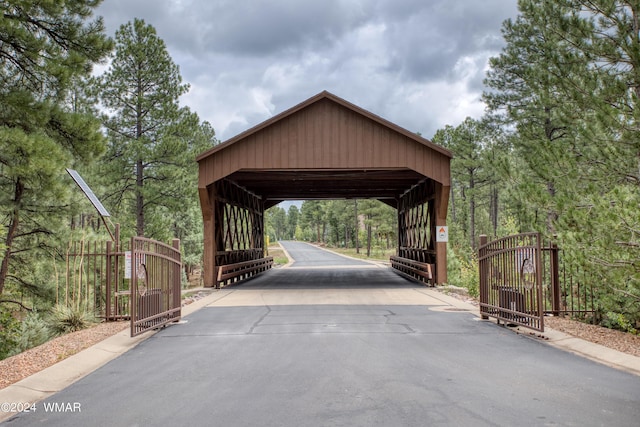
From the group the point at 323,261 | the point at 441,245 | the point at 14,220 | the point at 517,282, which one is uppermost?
the point at 14,220

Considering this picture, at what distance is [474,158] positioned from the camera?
3600cm

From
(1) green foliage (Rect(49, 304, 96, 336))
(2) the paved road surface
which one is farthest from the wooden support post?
(2) the paved road surface

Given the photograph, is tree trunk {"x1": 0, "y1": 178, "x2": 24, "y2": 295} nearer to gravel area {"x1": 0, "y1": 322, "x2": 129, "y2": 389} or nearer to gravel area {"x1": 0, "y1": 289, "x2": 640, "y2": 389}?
gravel area {"x1": 0, "y1": 289, "x2": 640, "y2": 389}

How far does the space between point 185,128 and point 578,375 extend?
18.3m

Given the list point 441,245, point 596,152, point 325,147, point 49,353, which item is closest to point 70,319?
point 49,353

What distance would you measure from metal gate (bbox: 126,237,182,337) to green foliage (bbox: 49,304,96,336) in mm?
1544

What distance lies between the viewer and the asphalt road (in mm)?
4309

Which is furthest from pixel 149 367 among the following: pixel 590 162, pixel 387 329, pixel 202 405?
Answer: pixel 590 162

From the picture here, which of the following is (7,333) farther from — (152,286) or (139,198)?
(139,198)

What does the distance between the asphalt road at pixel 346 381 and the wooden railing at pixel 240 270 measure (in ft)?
25.7

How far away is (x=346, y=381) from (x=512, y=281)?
15.1 feet

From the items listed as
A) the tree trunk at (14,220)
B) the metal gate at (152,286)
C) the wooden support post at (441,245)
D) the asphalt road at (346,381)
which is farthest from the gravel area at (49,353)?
the wooden support post at (441,245)

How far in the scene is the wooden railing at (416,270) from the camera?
56.2 ft

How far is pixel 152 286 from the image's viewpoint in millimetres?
8703
